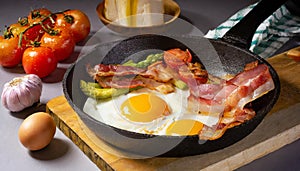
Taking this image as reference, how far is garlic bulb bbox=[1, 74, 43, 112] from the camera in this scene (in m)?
1.41

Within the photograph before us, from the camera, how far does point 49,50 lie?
160 cm

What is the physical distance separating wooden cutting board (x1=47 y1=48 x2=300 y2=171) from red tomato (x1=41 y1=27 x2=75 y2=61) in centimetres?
30

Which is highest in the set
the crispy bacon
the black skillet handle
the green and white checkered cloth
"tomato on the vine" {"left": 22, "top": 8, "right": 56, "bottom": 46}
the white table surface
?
the black skillet handle

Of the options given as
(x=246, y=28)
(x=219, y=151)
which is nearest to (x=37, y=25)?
(x=246, y=28)

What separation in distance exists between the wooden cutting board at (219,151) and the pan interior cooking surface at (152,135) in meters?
0.03

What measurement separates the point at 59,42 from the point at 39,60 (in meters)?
0.12

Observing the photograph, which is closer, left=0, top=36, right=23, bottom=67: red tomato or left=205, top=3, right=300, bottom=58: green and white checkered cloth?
left=0, top=36, right=23, bottom=67: red tomato

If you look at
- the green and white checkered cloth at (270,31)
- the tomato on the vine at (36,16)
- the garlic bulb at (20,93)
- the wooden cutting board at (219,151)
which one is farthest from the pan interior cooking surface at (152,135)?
the tomato on the vine at (36,16)

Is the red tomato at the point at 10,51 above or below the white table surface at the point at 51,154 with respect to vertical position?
above

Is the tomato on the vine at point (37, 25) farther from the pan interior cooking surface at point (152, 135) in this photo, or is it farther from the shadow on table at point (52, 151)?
the shadow on table at point (52, 151)

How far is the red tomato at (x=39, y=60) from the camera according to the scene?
1.57 m

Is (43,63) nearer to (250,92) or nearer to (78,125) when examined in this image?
(78,125)

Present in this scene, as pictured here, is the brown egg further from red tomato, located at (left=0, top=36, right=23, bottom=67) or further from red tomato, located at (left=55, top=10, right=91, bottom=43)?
red tomato, located at (left=55, top=10, right=91, bottom=43)

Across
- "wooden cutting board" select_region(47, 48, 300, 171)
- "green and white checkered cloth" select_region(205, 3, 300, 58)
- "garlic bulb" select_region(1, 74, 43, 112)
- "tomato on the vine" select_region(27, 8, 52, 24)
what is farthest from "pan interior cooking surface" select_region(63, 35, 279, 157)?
"tomato on the vine" select_region(27, 8, 52, 24)
